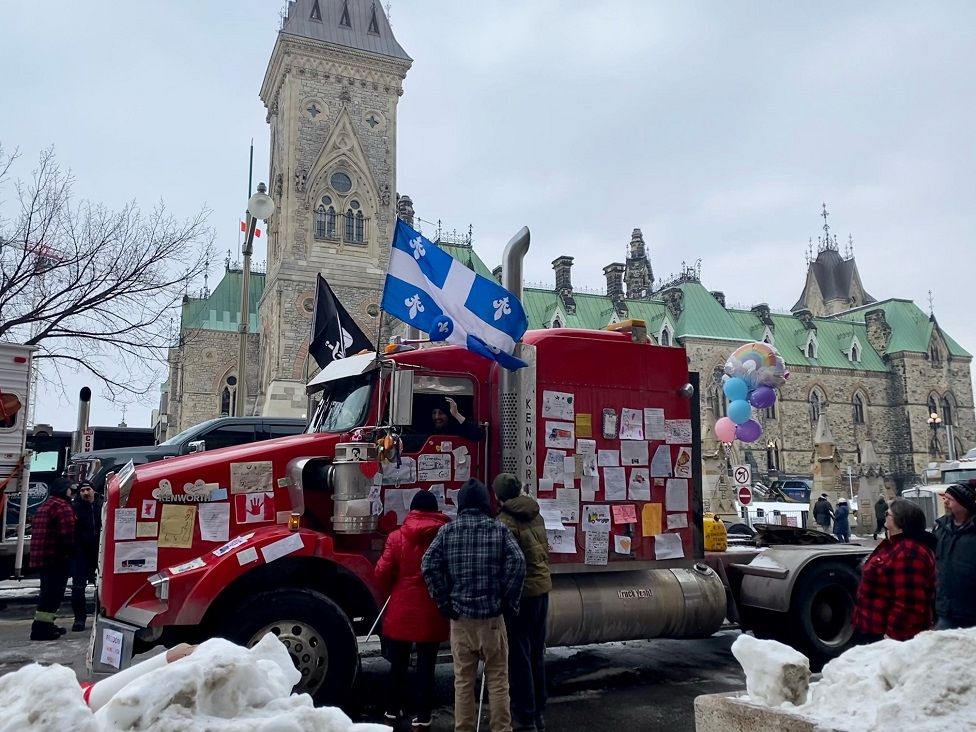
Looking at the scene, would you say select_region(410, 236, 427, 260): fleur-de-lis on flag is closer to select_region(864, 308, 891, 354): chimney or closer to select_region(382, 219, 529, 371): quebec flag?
select_region(382, 219, 529, 371): quebec flag

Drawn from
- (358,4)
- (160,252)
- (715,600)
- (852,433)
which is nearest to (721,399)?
(852,433)

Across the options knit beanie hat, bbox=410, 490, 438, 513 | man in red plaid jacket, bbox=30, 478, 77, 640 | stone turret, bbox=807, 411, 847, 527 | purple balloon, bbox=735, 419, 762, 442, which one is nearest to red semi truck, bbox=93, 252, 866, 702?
knit beanie hat, bbox=410, 490, 438, 513

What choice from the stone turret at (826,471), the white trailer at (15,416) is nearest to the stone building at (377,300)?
the stone turret at (826,471)

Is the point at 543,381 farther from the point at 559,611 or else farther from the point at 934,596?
the point at 934,596

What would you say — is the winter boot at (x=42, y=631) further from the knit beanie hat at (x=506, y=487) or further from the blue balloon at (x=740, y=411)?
the blue balloon at (x=740, y=411)

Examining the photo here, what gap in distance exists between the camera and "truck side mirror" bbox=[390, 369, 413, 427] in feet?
20.3

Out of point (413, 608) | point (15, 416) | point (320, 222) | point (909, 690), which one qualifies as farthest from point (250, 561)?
point (320, 222)

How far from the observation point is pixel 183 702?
2711mm

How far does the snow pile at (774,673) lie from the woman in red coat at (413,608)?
2.72 meters

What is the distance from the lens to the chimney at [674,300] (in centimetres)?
6181

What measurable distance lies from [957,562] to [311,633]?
444 cm

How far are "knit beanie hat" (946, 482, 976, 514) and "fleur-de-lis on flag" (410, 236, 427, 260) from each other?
14.6 feet

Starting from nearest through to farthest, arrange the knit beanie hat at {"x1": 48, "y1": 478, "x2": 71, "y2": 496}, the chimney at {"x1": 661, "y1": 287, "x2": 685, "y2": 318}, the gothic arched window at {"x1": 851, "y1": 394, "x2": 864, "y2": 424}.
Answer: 1. the knit beanie hat at {"x1": 48, "y1": 478, "x2": 71, "y2": 496}
2. the chimney at {"x1": 661, "y1": 287, "x2": 685, "y2": 318}
3. the gothic arched window at {"x1": 851, "y1": 394, "x2": 864, "y2": 424}

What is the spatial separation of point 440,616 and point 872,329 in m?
72.6
